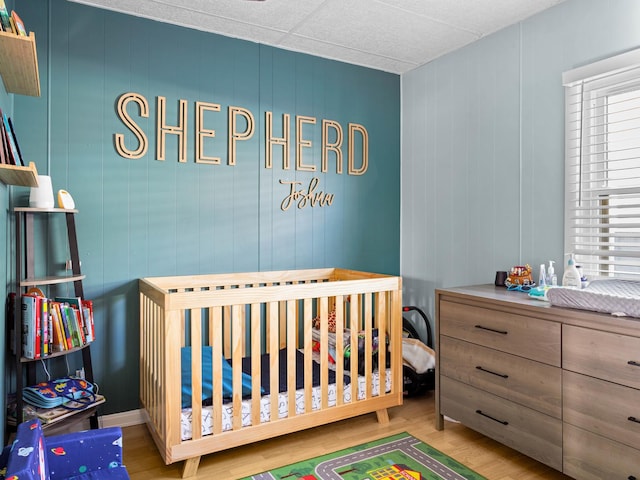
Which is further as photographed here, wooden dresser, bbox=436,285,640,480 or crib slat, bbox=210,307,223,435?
crib slat, bbox=210,307,223,435

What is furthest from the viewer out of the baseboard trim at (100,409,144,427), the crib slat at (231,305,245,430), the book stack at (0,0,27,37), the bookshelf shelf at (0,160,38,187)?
the baseboard trim at (100,409,144,427)

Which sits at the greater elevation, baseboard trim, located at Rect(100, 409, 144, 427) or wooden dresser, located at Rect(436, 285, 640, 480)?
wooden dresser, located at Rect(436, 285, 640, 480)

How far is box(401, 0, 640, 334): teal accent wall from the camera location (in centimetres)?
244

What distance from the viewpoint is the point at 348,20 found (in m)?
2.66

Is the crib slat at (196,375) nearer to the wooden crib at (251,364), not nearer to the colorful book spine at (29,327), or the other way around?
the wooden crib at (251,364)

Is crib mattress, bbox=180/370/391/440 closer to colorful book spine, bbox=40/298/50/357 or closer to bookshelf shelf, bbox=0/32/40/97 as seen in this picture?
colorful book spine, bbox=40/298/50/357

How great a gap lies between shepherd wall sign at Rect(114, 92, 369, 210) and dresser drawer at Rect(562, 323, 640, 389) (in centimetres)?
185

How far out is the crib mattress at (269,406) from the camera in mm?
2061

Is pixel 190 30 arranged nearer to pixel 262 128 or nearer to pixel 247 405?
pixel 262 128

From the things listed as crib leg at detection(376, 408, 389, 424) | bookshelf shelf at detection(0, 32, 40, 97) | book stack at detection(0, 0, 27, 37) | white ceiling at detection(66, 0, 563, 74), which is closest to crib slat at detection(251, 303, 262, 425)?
crib leg at detection(376, 408, 389, 424)

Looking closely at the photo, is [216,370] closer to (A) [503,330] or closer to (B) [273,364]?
(B) [273,364]

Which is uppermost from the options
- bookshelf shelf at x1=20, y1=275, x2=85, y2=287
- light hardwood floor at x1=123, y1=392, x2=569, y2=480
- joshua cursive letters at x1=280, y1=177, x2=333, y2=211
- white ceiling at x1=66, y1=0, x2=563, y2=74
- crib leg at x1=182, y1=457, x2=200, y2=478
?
white ceiling at x1=66, y1=0, x2=563, y2=74

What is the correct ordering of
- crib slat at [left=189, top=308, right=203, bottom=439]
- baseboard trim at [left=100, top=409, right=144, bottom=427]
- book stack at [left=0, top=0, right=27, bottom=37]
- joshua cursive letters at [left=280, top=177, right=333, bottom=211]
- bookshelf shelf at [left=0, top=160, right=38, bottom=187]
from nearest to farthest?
book stack at [left=0, top=0, right=27, bottom=37] < bookshelf shelf at [left=0, top=160, right=38, bottom=187] < crib slat at [left=189, top=308, right=203, bottom=439] < baseboard trim at [left=100, top=409, right=144, bottom=427] < joshua cursive letters at [left=280, top=177, right=333, bottom=211]

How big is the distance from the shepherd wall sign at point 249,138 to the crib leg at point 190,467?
1614 millimetres
